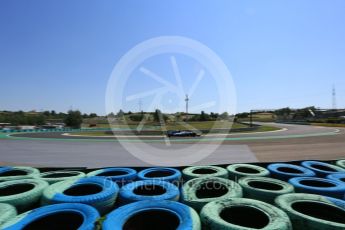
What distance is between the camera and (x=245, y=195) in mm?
4391

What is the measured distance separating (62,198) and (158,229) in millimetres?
1886

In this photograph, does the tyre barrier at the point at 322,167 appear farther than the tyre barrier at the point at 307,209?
Yes

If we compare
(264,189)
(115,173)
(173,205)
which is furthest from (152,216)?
(115,173)

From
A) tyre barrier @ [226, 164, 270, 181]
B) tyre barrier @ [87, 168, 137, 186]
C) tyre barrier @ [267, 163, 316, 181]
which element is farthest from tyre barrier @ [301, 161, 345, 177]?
tyre barrier @ [87, 168, 137, 186]

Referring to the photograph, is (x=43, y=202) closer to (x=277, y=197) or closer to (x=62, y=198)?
(x=62, y=198)

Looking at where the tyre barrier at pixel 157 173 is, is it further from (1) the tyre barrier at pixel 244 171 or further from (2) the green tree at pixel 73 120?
(2) the green tree at pixel 73 120

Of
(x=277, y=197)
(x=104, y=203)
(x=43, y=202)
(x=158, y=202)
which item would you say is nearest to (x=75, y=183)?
(x=43, y=202)

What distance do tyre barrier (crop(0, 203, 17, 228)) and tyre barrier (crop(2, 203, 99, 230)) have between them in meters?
0.12

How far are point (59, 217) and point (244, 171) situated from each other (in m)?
4.82

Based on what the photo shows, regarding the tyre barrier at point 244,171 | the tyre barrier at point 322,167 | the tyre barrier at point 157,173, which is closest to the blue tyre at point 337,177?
the tyre barrier at point 322,167

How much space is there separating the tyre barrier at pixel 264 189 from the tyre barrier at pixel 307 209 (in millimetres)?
259

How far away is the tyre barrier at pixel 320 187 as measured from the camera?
411 centimetres

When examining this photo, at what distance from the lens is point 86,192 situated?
4820mm

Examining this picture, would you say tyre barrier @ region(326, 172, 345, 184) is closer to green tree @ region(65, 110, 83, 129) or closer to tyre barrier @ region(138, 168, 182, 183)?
tyre barrier @ region(138, 168, 182, 183)
